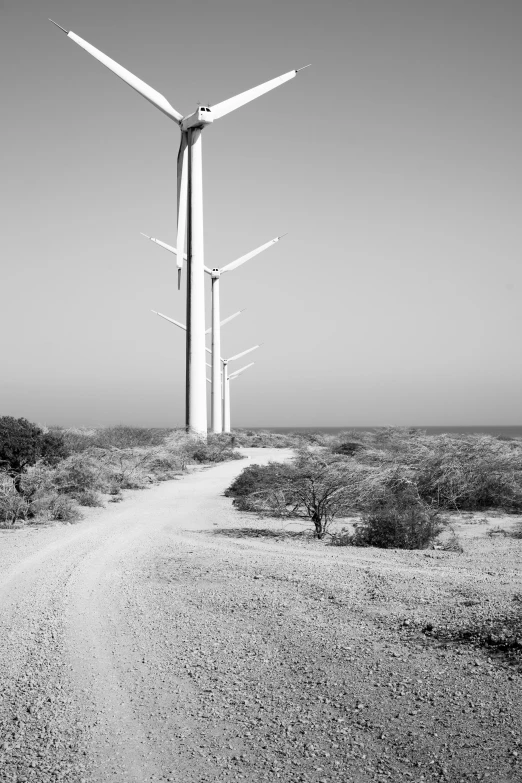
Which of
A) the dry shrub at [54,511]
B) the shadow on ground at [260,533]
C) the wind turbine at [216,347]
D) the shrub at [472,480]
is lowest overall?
the shadow on ground at [260,533]

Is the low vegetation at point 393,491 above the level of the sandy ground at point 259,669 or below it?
above

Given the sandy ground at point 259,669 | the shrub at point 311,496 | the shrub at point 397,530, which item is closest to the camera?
the sandy ground at point 259,669

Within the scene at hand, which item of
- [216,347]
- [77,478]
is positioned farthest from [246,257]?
[77,478]

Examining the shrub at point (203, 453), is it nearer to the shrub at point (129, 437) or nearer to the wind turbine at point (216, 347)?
the shrub at point (129, 437)

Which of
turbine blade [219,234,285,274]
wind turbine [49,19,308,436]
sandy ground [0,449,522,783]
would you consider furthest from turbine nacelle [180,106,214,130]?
sandy ground [0,449,522,783]

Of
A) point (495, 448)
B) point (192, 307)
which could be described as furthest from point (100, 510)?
point (192, 307)

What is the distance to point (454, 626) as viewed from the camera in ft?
21.6

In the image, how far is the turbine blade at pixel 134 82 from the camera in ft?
99.7

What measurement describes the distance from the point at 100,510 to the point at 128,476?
18.2 ft

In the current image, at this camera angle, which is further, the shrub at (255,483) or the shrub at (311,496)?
the shrub at (255,483)

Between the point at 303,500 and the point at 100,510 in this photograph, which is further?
the point at 100,510

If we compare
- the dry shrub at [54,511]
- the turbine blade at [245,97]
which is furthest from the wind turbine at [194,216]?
the dry shrub at [54,511]

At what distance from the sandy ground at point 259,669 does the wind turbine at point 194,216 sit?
2659 centimetres

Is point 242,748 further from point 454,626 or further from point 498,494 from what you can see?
point 498,494
